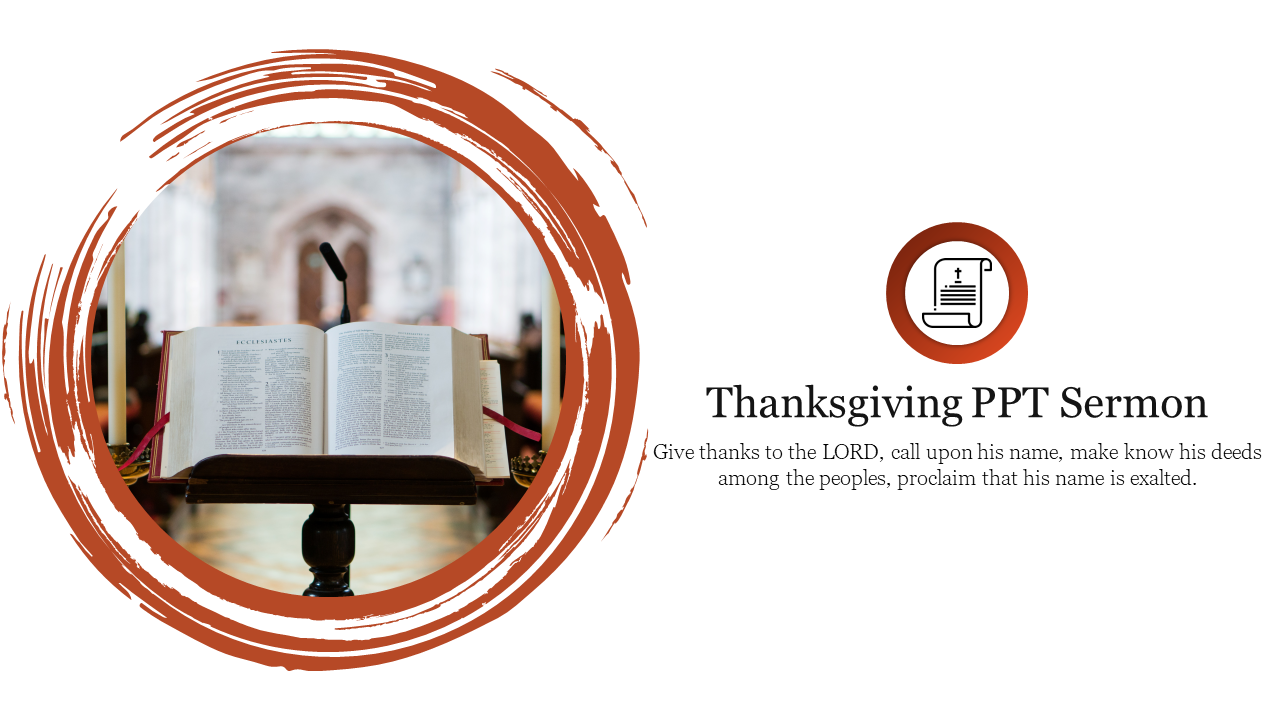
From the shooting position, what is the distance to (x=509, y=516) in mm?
2100

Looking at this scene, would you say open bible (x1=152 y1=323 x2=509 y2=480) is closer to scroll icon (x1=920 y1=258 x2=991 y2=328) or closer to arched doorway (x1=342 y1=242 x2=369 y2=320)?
scroll icon (x1=920 y1=258 x2=991 y2=328)

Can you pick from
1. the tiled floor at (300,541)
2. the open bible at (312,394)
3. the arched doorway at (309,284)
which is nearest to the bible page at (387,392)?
the open bible at (312,394)

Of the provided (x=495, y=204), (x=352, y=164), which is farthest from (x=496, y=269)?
(x=352, y=164)

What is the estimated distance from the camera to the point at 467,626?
206cm

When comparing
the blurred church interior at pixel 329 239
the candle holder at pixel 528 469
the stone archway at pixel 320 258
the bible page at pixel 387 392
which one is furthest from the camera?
the stone archway at pixel 320 258

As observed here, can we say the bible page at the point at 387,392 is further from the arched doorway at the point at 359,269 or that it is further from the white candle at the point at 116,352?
the arched doorway at the point at 359,269

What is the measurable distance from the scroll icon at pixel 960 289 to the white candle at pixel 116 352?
150cm

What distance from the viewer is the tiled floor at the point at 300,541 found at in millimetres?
3631

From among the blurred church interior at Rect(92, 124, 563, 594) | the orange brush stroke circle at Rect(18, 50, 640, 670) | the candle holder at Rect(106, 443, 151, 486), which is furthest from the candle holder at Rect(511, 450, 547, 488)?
the blurred church interior at Rect(92, 124, 563, 594)

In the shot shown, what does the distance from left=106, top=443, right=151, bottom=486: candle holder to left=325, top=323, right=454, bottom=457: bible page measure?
0.40m

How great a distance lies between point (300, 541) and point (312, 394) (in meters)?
1.78

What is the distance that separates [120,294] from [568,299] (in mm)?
829

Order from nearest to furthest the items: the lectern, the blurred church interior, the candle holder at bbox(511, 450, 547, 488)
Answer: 1. the lectern
2. the candle holder at bbox(511, 450, 547, 488)
3. the blurred church interior

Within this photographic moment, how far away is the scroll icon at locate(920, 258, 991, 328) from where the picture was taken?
2057 mm
